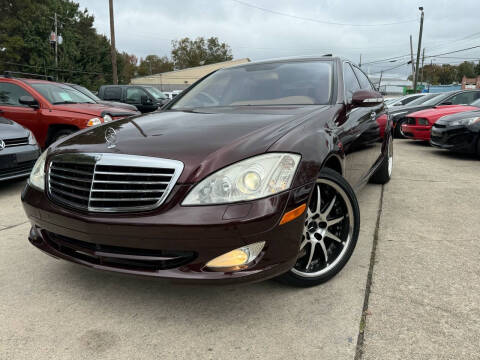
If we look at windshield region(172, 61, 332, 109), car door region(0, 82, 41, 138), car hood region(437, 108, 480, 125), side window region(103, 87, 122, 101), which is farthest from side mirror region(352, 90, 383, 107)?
side window region(103, 87, 122, 101)

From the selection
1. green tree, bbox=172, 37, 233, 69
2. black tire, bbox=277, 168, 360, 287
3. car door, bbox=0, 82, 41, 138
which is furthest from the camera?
green tree, bbox=172, 37, 233, 69

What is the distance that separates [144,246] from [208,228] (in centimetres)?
33

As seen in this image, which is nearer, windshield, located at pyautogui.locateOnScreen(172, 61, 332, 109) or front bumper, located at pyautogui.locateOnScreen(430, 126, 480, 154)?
windshield, located at pyautogui.locateOnScreen(172, 61, 332, 109)

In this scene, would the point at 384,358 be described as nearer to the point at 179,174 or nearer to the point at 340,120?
the point at 179,174

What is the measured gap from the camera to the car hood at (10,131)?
468cm

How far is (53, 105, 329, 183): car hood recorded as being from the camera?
6.24 feet

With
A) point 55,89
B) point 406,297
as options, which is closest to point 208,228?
point 406,297

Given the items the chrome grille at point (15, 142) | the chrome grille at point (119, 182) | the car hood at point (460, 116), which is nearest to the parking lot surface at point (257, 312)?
the chrome grille at point (119, 182)

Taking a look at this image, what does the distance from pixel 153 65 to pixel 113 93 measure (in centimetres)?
8527

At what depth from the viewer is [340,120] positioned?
8.95 feet

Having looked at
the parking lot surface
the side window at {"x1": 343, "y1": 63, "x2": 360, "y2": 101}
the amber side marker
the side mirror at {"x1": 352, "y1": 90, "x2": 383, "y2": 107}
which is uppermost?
the side window at {"x1": 343, "y1": 63, "x2": 360, "y2": 101}

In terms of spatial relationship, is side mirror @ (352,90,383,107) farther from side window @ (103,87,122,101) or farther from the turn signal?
side window @ (103,87,122,101)

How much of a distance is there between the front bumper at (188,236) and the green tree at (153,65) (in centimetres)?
9269

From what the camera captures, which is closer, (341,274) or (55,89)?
(341,274)
